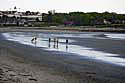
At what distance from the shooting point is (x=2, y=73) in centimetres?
1658

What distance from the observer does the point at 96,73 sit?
1767 centimetres

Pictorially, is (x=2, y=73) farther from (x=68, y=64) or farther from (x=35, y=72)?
(x=68, y=64)

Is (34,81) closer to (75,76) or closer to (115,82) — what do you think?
(75,76)

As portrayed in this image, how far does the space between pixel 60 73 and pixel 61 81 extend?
2.54 m

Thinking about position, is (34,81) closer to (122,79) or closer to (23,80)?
(23,80)

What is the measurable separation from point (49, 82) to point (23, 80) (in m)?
1.24

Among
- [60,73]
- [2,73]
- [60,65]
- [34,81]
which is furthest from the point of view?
[60,65]

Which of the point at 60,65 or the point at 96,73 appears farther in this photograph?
the point at 60,65

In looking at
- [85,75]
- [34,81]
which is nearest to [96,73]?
[85,75]

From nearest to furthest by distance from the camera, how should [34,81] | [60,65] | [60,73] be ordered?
1. [34,81]
2. [60,73]
3. [60,65]

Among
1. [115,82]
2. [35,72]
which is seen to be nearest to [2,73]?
[35,72]

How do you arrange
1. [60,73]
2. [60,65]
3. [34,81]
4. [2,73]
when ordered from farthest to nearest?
1. [60,65]
2. [60,73]
3. [2,73]
4. [34,81]

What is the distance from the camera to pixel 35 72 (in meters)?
17.8

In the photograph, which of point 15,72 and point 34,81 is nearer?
point 34,81
